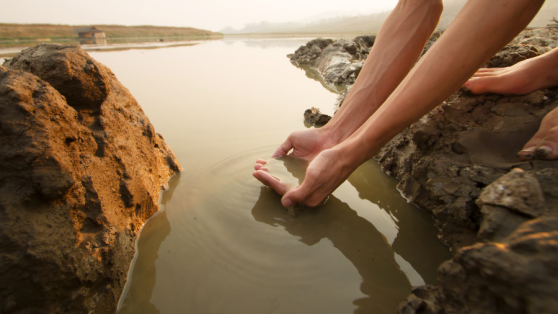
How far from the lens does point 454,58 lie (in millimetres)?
979

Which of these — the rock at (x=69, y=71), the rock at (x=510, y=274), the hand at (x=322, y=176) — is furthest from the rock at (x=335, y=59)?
the rock at (x=510, y=274)

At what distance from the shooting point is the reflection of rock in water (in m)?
0.94

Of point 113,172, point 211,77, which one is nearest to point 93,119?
point 113,172

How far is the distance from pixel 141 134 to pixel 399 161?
1.61 metres

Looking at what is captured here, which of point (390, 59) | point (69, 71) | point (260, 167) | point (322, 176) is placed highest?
point (390, 59)

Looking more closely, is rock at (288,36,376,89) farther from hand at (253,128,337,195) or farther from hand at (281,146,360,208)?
hand at (281,146,360,208)

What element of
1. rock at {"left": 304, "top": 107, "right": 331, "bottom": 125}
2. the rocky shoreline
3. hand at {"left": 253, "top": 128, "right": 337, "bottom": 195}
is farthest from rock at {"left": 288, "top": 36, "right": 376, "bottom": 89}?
hand at {"left": 253, "top": 128, "right": 337, "bottom": 195}

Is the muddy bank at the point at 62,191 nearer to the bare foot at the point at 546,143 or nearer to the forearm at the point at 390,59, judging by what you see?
the forearm at the point at 390,59

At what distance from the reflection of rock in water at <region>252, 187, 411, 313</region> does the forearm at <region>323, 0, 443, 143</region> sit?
1.90 feet

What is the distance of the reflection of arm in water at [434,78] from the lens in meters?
0.90

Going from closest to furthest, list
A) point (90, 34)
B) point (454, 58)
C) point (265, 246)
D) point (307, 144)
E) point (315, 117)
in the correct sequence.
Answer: point (454, 58) → point (265, 246) → point (307, 144) → point (315, 117) → point (90, 34)

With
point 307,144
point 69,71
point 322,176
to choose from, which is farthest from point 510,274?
point 69,71

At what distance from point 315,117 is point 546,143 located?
1850mm

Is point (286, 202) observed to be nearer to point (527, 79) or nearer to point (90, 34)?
point (527, 79)
